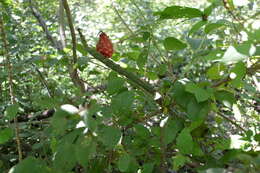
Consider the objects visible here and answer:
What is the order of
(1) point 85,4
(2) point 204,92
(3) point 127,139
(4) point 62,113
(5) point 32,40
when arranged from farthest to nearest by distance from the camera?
1. (1) point 85,4
2. (5) point 32,40
3. (3) point 127,139
4. (2) point 204,92
5. (4) point 62,113

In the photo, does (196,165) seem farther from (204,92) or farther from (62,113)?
(62,113)

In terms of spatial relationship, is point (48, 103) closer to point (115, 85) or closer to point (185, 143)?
point (115, 85)

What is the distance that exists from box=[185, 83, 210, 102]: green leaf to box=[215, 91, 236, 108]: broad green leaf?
0.08 metres

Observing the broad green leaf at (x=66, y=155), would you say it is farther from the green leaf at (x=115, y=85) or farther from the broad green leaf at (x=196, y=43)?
the broad green leaf at (x=196, y=43)

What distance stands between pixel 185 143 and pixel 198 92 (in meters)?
0.14

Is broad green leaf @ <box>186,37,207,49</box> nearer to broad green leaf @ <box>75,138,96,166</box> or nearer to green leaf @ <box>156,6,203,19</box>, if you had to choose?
green leaf @ <box>156,6,203,19</box>

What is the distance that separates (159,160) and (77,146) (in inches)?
13.4

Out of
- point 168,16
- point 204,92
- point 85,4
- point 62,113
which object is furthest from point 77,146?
point 85,4

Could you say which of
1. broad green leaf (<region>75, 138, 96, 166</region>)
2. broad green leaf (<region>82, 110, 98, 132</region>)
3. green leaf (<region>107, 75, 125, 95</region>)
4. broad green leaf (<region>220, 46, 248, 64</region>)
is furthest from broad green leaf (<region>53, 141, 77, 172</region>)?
broad green leaf (<region>220, 46, 248, 64</region>)

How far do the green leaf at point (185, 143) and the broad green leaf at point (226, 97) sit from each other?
0.40ft

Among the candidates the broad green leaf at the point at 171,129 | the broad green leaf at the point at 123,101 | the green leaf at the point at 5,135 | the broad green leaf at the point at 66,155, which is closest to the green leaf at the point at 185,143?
the broad green leaf at the point at 171,129

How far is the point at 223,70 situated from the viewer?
858 millimetres

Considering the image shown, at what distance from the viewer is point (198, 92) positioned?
734 millimetres

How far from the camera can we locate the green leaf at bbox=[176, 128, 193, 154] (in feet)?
2.51
